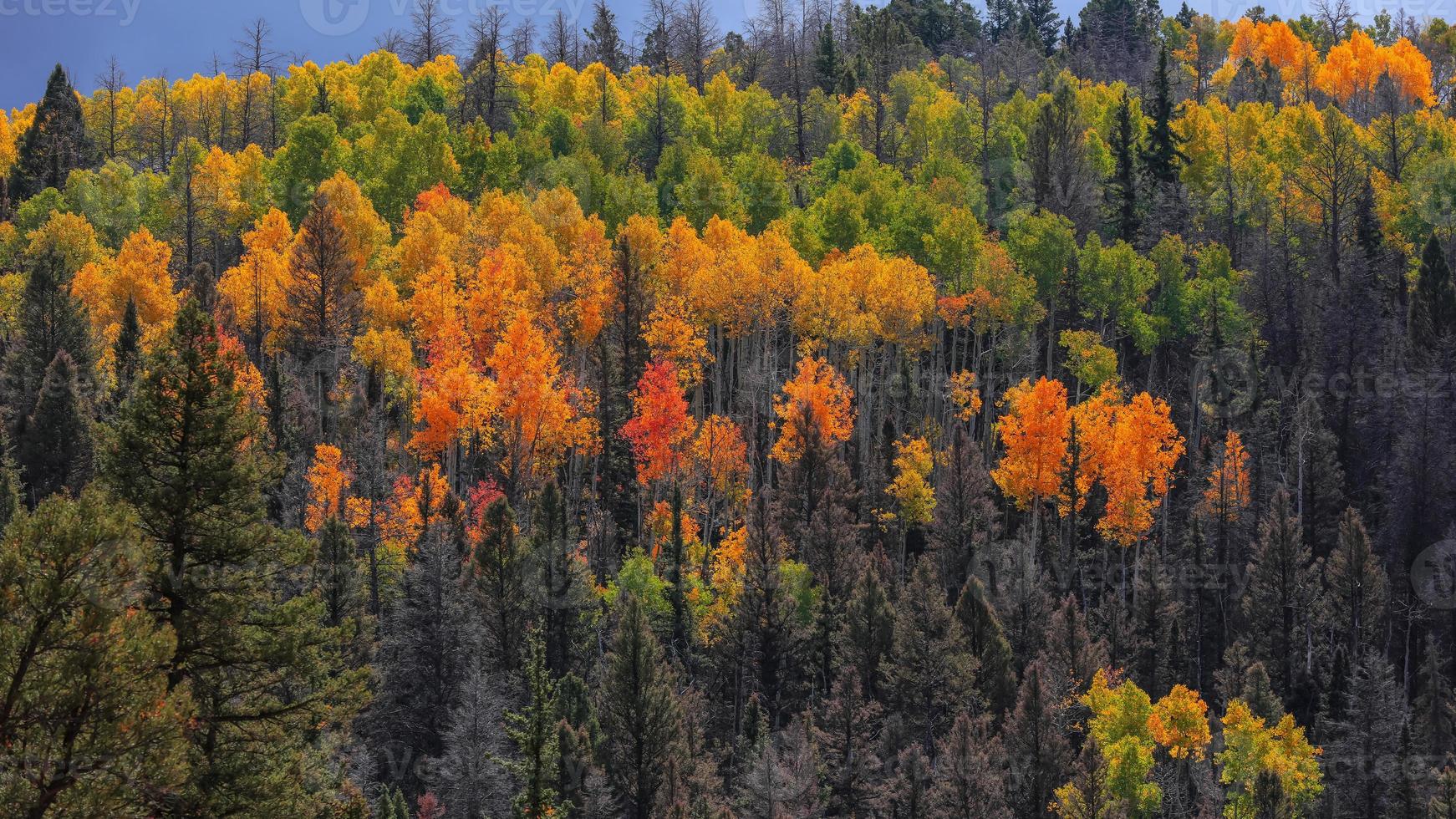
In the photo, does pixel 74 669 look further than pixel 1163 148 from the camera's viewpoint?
No

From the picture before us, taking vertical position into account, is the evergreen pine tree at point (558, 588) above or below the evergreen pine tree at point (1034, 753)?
above

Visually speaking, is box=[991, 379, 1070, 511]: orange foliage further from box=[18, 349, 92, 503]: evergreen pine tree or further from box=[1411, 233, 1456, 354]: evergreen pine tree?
box=[18, 349, 92, 503]: evergreen pine tree

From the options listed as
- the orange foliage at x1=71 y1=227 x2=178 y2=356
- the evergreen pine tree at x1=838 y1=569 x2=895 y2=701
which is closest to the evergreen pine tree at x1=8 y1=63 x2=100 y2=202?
the orange foliage at x1=71 y1=227 x2=178 y2=356

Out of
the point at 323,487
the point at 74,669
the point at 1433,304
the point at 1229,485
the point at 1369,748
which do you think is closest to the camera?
the point at 74,669

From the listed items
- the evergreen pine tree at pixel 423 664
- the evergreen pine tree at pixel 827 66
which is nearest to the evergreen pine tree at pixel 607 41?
the evergreen pine tree at pixel 827 66

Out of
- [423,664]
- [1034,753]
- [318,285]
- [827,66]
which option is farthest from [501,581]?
[827,66]

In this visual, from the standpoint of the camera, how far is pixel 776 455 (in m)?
50.8

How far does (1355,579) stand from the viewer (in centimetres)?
5044

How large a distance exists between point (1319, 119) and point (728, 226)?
121 feet

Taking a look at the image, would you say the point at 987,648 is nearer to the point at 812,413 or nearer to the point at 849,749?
the point at 849,749

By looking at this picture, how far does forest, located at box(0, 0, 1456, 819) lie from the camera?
38625mm

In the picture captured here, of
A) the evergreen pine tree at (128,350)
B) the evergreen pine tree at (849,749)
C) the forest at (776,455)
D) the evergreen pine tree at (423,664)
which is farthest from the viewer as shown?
the evergreen pine tree at (128,350)

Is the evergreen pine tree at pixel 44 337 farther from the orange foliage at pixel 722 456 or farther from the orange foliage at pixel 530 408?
the orange foliage at pixel 722 456

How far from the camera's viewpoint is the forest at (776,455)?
3862 centimetres
